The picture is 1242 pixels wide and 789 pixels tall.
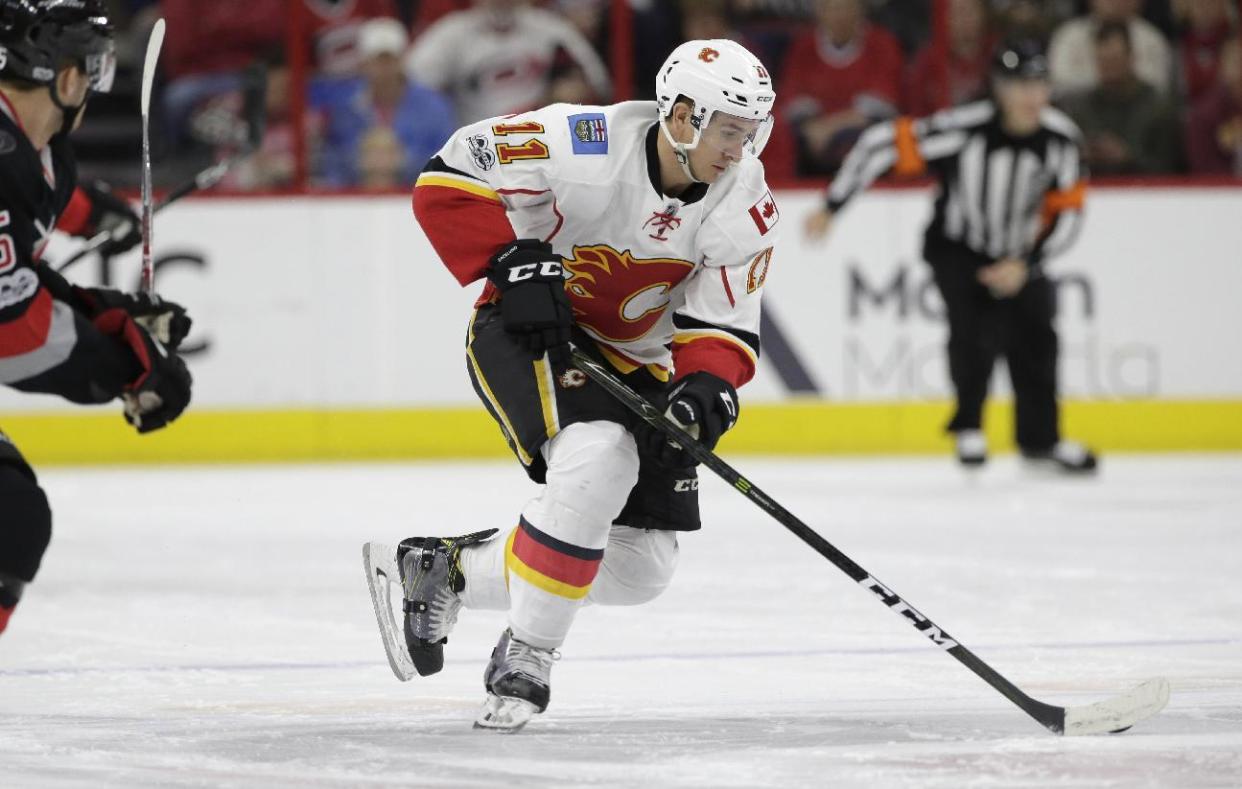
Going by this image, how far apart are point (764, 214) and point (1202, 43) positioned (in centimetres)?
524

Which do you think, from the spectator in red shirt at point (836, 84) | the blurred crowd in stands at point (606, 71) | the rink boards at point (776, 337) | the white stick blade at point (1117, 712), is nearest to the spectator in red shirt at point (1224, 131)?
the blurred crowd in stands at point (606, 71)

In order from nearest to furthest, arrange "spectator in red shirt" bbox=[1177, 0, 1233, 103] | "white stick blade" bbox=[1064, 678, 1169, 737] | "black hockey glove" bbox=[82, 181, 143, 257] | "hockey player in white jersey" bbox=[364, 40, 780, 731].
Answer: "white stick blade" bbox=[1064, 678, 1169, 737] < "hockey player in white jersey" bbox=[364, 40, 780, 731] < "black hockey glove" bbox=[82, 181, 143, 257] < "spectator in red shirt" bbox=[1177, 0, 1233, 103]

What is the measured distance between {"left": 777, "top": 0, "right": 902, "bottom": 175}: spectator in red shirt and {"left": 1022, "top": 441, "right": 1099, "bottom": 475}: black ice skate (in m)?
1.53

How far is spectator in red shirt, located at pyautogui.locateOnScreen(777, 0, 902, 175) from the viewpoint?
25.2 feet

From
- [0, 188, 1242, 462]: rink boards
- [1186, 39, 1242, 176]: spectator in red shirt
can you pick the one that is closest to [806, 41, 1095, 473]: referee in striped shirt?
[0, 188, 1242, 462]: rink boards

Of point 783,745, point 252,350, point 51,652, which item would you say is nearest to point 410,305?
point 252,350

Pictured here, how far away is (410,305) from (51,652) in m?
3.98

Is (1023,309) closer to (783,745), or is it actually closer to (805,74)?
(805,74)

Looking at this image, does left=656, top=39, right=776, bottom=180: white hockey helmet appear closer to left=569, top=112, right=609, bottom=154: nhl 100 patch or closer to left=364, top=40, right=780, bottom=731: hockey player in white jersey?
left=364, top=40, right=780, bottom=731: hockey player in white jersey

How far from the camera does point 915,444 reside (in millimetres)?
7559

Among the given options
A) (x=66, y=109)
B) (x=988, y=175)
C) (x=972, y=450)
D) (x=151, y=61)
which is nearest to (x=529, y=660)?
(x=66, y=109)

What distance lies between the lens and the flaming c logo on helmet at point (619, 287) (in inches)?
123

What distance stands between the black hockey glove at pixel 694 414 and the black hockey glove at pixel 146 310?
70cm

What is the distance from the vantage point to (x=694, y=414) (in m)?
2.87
